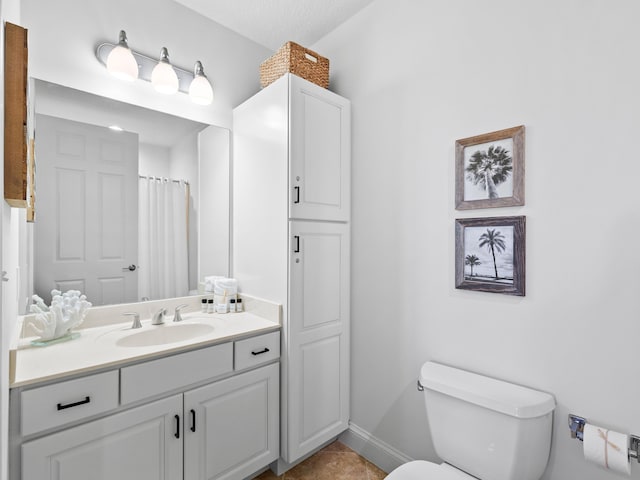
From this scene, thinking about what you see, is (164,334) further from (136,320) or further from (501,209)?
(501,209)

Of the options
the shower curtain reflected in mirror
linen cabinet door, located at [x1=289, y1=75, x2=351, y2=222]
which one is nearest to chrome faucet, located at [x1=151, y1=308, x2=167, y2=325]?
the shower curtain reflected in mirror

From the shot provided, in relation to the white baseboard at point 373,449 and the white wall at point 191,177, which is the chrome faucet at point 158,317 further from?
the white baseboard at point 373,449

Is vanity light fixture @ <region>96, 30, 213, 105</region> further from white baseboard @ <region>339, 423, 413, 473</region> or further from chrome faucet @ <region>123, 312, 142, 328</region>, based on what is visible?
white baseboard @ <region>339, 423, 413, 473</region>

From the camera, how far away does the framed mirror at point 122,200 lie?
5.03ft

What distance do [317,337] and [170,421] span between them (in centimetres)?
80

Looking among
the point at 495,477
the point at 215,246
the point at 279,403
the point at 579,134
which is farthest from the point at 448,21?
the point at 279,403

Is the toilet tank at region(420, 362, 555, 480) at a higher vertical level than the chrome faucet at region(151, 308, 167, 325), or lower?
lower

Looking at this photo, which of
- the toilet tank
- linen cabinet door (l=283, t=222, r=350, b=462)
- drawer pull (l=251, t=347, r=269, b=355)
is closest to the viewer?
the toilet tank

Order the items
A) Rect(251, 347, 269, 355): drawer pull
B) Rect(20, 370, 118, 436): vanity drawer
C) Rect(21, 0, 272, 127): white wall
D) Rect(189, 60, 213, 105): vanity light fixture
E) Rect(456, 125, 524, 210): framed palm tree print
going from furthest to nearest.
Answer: Rect(189, 60, 213, 105): vanity light fixture → Rect(251, 347, 269, 355): drawer pull → Rect(21, 0, 272, 127): white wall → Rect(456, 125, 524, 210): framed palm tree print → Rect(20, 370, 118, 436): vanity drawer

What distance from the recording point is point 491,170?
141cm

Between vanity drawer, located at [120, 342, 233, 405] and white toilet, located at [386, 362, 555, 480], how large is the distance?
0.84m

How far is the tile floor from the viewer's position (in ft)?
5.75

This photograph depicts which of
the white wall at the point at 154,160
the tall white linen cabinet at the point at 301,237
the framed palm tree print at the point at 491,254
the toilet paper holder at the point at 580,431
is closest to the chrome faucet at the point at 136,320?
the tall white linen cabinet at the point at 301,237

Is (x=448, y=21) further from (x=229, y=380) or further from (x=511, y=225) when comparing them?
(x=229, y=380)
